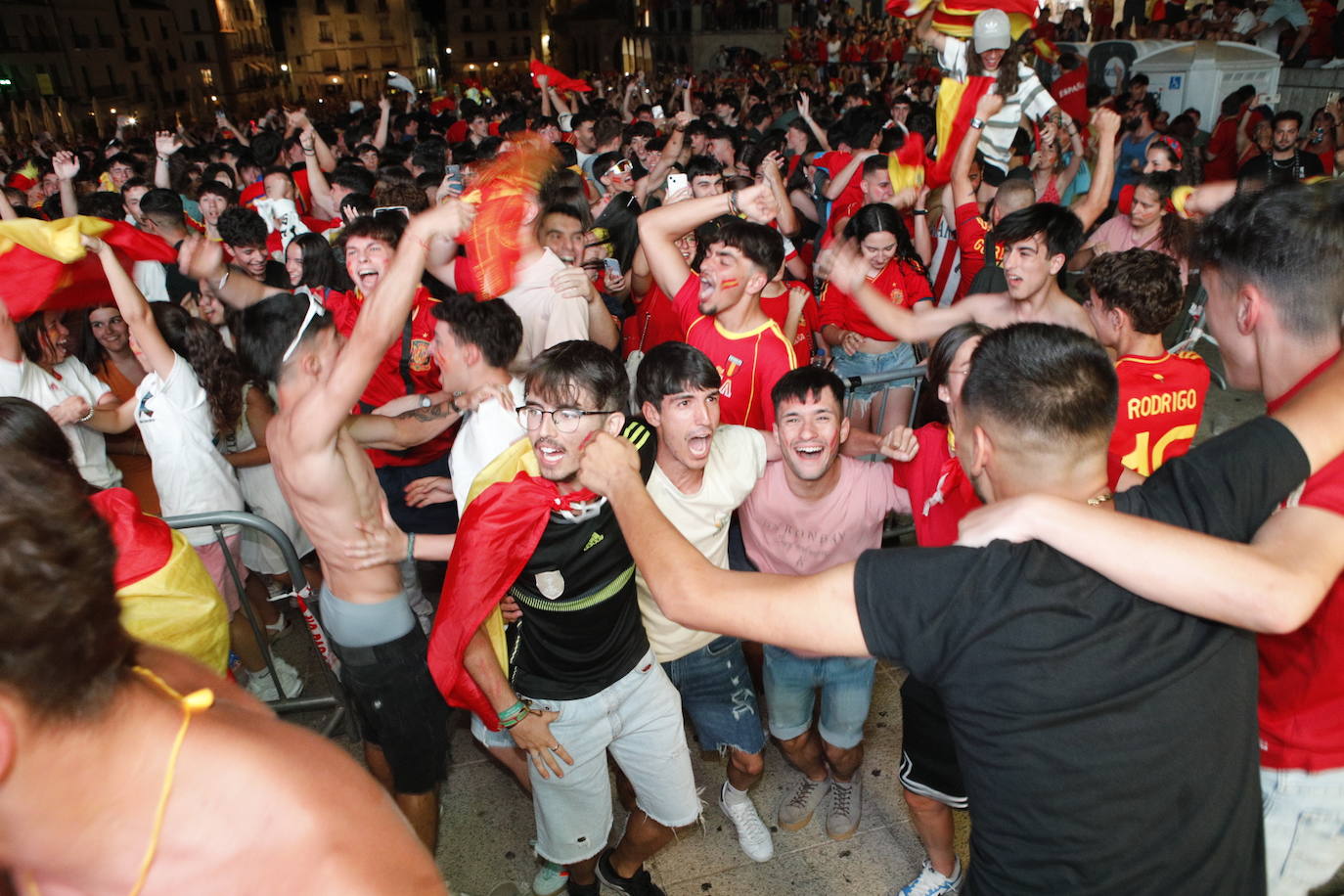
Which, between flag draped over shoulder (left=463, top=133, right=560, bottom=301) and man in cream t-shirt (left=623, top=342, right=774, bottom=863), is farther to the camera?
flag draped over shoulder (left=463, top=133, right=560, bottom=301)

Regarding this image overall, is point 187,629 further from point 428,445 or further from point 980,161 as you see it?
point 980,161

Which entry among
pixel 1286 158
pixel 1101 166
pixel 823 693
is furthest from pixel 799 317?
pixel 1286 158

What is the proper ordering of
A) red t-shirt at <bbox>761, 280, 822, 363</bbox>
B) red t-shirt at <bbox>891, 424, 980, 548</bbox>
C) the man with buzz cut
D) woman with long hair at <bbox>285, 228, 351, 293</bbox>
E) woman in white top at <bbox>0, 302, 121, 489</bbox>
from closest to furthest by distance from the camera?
red t-shirt at <bbox>891, 424, 980, 548</bbox> → woman in white top at <bbox>0, 302, 121, 489</bbox> → the man with buzz cut → red t-shirt at <bbox>761, 280, 822, 363</bbox> → woman with long hair at <bbox>285, 228, 351, 293</bbox>

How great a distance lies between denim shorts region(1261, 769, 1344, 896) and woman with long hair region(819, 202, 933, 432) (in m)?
2.59

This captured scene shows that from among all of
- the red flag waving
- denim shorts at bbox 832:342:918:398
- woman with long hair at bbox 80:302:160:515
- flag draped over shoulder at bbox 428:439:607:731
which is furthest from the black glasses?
the red flag waving

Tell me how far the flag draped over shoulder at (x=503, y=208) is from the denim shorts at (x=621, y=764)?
1816mm

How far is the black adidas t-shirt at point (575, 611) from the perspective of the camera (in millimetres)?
2643

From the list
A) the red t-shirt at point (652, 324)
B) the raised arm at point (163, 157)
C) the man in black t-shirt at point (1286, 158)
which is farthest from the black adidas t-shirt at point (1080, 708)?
the raised arm at point (163, 157)

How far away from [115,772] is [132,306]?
2.96m

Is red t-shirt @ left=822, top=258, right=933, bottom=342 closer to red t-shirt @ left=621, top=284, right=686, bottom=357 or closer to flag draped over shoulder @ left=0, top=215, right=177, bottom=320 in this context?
red t-shirt @ left=621, top=284, right=686, bottom=357

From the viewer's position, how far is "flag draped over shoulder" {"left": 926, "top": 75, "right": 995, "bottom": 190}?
21.5 feet

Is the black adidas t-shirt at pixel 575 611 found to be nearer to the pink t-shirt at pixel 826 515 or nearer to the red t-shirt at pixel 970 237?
the pink t-shirt at pixel 826 515

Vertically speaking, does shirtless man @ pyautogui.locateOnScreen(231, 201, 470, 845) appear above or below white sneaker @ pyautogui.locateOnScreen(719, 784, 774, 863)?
above

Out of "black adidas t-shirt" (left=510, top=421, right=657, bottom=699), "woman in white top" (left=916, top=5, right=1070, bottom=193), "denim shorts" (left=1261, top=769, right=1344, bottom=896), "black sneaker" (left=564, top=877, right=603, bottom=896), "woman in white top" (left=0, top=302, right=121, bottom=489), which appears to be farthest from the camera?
"woman in white top" (left=916, top=5, right=1070, bottom=193)
